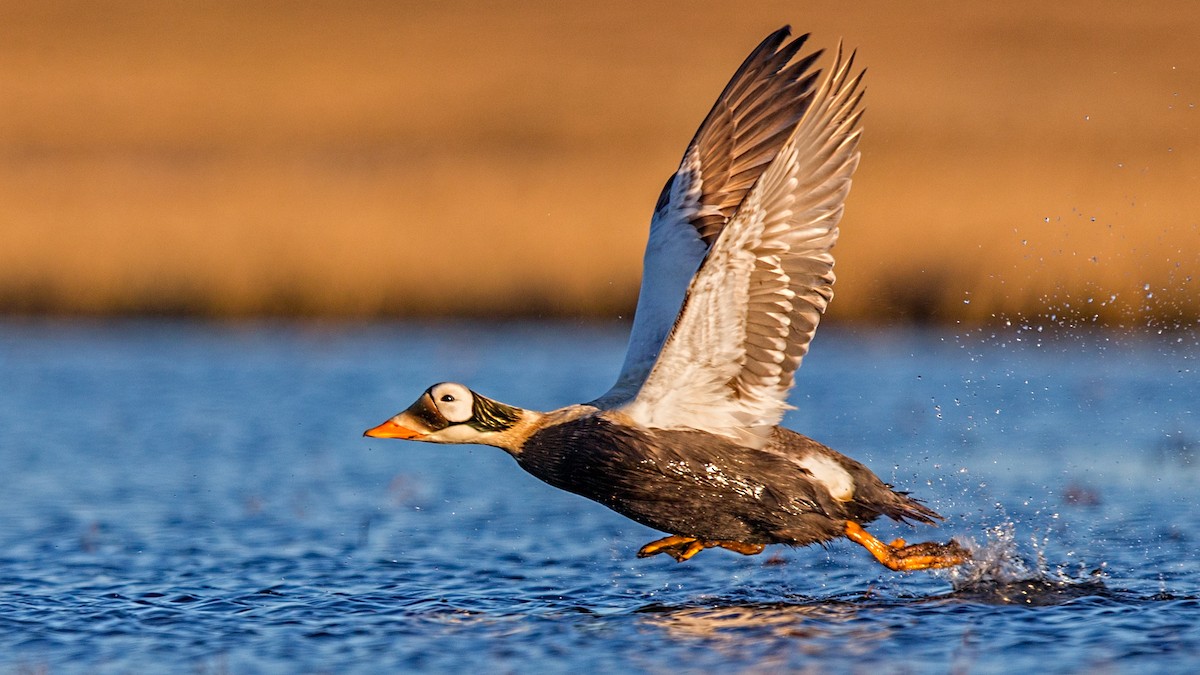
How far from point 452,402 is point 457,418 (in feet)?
0.29

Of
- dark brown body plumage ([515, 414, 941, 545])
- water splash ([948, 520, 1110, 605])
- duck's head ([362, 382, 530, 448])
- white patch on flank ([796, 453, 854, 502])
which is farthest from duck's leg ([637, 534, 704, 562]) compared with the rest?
water splash ([948, 520, 1110, 605])

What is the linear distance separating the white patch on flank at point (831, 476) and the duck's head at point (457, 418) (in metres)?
1.54

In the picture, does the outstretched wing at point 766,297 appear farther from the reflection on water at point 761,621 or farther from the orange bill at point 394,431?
the orange bill at point 394,431

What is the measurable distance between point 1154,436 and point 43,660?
9.62 m

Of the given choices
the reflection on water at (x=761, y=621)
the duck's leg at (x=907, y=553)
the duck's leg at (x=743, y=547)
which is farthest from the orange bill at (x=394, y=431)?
the duck's leg at (x=907, y=553)

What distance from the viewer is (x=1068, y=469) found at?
1273 cm

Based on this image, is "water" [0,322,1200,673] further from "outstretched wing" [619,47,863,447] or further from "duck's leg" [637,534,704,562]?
"outstretched wing" [619,47,863,447]

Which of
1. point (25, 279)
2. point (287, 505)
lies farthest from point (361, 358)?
point (287, 505)

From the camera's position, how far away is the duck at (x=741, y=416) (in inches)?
316

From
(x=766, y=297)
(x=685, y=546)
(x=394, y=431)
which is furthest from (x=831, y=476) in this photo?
(x=394, y=431)

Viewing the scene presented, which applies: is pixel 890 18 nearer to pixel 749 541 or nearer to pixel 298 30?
pixel 298 30

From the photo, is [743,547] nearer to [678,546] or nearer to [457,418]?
[678,546]

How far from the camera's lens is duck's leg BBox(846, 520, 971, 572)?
27.8 feet

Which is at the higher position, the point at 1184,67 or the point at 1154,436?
the point at 1184,67
